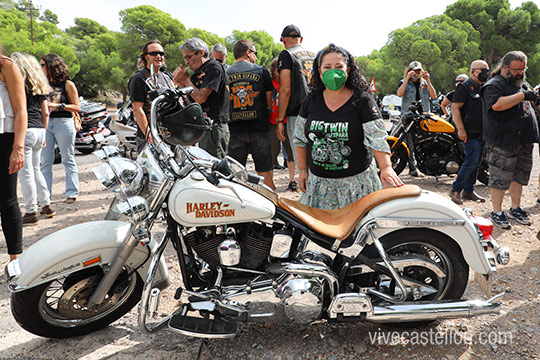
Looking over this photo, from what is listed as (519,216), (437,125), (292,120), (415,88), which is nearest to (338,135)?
(292,120)

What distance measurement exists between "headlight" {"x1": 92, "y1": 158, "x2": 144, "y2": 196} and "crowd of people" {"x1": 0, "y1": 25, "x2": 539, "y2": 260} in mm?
366

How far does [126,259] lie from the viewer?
2.13 meters

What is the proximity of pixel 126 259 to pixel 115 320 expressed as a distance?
2.01 feet

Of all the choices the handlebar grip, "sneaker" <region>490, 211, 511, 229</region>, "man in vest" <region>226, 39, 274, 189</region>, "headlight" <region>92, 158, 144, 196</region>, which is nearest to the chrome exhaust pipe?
the handlebar grip

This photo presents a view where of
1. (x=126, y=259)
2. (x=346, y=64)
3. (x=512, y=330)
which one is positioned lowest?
(x=512, y=330)

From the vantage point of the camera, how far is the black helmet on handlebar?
1966 mm

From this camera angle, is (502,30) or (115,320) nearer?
(115,320)

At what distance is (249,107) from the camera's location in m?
4.15

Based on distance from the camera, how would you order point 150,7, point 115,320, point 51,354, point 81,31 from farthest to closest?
point 81,31 → point 150,7 → point 115,320 → point 51,354

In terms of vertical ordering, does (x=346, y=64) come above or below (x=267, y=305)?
above

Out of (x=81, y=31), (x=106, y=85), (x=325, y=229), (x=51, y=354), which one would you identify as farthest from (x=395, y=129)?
(x=81, y=31)

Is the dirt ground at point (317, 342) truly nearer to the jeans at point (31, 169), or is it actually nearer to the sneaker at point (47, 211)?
the jeans at point (31, 169)

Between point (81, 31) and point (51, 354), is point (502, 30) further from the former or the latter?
point (81, 31)

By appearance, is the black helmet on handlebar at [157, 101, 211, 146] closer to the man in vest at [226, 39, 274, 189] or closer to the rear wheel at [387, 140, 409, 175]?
the man in vest at [226, 39, 274, 189]
